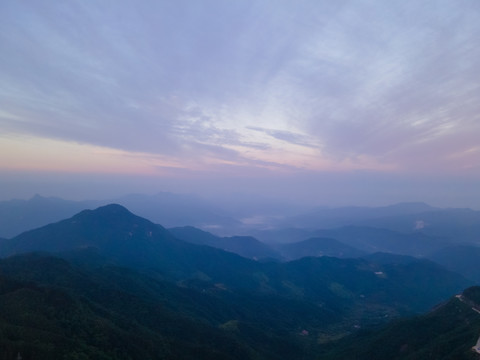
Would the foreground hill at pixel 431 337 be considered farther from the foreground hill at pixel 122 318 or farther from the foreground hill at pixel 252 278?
the foreground hill at pixel 252 278

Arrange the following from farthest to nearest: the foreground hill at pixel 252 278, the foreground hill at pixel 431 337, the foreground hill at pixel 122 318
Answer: the foreground hill at pixel 252 278, the foreground hill at pixel 431 337, the foreground hill at pixel 122 318

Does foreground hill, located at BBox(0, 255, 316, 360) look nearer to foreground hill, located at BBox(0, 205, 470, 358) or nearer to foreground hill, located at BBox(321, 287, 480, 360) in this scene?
foreground hill, located at BBox(0, 205, 470, 358)

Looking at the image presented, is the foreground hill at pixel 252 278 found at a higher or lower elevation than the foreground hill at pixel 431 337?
lower

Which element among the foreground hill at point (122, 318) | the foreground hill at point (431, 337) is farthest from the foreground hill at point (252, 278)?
the foreground hill at point (431, 337)

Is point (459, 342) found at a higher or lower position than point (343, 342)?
higher

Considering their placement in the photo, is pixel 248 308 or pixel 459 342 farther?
pixel 248 308

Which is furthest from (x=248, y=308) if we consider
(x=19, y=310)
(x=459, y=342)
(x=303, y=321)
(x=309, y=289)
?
(x=19, y=310)

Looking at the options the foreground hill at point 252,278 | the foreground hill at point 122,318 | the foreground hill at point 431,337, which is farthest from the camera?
the foreground hill at point 252,278

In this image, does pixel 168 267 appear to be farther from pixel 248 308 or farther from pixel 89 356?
pixel 89 356

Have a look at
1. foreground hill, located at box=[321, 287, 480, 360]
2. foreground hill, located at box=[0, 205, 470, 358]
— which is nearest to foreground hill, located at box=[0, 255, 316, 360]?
foreground hill, located at box=[0, 205, 470, 358]
